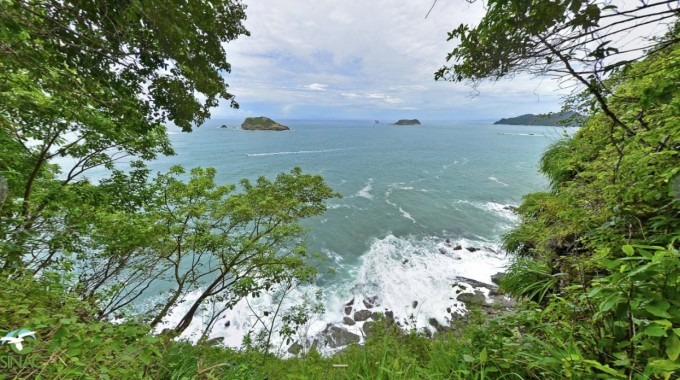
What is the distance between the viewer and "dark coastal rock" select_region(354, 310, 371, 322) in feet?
40.4

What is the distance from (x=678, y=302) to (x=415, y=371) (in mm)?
1882

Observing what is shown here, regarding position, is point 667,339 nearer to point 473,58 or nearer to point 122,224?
point 473,58

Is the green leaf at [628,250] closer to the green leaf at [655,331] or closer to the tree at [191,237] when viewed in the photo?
the green leaf at [655,331]

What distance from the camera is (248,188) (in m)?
10.2

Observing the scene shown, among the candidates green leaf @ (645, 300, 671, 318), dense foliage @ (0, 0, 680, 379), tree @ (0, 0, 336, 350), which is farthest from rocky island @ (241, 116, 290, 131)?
green leaf @ (645, 300, 671, 318)

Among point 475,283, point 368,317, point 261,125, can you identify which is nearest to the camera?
point 368,317

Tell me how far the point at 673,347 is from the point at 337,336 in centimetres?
1179

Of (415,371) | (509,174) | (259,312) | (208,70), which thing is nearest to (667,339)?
(415,371)

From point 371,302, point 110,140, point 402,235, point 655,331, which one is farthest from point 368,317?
point 655,331

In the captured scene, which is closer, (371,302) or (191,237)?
(191,237)

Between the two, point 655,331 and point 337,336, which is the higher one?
point 655,331

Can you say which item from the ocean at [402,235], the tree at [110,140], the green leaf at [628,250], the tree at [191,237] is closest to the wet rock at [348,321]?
the ocean at [402,235]

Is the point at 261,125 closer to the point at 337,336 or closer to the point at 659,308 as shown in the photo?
the point at 337,336

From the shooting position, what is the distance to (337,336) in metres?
11.4
